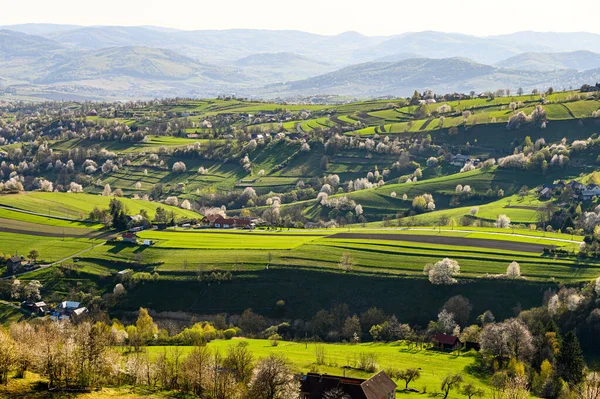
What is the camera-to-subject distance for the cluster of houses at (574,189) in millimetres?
171375

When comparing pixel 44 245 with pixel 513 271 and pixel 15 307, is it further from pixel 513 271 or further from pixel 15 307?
pixel 513 271

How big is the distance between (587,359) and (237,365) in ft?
145

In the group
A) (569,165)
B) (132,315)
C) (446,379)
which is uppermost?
(569,165)

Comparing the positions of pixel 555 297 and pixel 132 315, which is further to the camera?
pixel 132 315

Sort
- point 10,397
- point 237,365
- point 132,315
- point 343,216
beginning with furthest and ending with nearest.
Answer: point 343,216, point 132,315, point 237,365, point 10,397

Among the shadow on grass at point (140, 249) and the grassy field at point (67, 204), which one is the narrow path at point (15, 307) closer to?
the shadow on grass at point (140, 249)

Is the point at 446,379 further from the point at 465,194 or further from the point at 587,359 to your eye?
the point at 465,194

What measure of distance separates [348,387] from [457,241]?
72.5 metres

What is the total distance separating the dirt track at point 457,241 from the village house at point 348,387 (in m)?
63.3

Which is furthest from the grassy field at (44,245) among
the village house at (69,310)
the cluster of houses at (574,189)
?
the cluster of houses at (574,189)

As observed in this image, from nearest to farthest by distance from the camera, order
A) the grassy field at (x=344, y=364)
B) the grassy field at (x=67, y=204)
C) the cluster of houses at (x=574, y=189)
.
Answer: the grassy field at (x=344, y=364) → the cluster of houses at (x=574, y=189) → the grassy field at (x=67, y=204)

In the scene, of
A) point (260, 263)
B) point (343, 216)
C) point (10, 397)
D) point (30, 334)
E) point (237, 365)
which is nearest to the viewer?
point (10, 397)

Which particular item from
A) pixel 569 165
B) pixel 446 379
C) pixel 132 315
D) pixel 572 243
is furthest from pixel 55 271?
pixel 569 165

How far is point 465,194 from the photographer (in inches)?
7392
